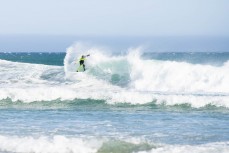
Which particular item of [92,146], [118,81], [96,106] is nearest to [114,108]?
[96,106]

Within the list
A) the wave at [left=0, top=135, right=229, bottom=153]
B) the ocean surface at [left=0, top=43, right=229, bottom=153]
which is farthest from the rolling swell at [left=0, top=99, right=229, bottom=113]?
the wave at [left=0, top=135, right=229, bottom=153]

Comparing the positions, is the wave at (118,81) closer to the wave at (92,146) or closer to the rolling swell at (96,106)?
the rolling swell at (96,106)

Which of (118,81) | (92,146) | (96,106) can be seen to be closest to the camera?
(92,146)

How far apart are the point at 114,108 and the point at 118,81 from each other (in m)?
9.82

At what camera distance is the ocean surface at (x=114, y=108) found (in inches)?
524

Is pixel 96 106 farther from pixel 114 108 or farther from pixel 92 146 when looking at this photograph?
pixel 92 146

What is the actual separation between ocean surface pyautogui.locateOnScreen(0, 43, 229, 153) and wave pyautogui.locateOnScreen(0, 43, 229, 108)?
0.15 feet

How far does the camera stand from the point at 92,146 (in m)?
13.0

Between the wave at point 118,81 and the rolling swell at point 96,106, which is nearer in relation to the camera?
the rolling swell at point 96,106

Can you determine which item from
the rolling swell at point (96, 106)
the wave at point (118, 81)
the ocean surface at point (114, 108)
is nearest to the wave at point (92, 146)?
the ocean surface at point (114, 108)

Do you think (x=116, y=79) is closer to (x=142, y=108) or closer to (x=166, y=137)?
(x=142, y=108)

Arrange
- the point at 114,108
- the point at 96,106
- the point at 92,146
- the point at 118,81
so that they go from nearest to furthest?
the point at 92,146
the point at 114,108
the point at 96,106
the point at 118,81

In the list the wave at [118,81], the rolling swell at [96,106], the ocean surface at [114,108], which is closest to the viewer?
the ocean surface at [114,108]

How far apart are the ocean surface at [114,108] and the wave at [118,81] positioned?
45 millimetres
